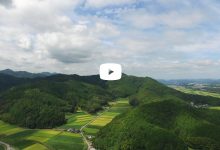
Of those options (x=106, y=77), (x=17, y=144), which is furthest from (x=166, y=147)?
(x=106, y=77)

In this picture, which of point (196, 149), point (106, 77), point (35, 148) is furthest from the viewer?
point (196, 149)

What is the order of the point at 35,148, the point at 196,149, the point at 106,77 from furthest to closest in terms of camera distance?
1. the point at 196,149
2. the point at 35,148
3. the point at 106,77

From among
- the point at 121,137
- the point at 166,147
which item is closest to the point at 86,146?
the point at 121,137

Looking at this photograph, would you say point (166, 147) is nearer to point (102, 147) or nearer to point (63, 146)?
point (102, 147)

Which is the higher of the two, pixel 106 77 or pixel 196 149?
pixel 106 77

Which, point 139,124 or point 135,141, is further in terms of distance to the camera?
point 139,124

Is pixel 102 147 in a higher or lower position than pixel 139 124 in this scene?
lower

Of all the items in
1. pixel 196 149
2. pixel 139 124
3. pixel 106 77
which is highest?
pixel 106 77

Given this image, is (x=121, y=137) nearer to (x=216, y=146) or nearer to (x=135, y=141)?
(x=135, y=141)

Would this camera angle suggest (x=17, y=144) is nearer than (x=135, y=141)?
No
